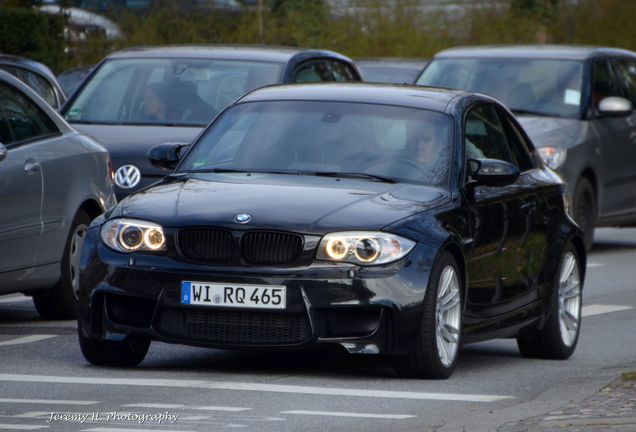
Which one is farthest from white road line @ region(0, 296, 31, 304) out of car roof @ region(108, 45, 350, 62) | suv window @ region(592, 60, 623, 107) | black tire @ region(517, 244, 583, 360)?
suv window @ region(592, 60, 623, 107)

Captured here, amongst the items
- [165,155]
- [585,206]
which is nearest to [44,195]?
[165,155]

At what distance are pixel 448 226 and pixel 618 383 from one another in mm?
1182

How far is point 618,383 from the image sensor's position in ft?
28.8

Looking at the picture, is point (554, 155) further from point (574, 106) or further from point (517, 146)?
point (517, 146)

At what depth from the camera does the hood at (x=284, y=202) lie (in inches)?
348

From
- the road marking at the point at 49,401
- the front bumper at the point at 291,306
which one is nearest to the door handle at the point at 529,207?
the front bumper at the point at 291,306

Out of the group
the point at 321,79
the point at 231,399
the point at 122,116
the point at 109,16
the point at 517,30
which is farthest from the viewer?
the point at 517,30

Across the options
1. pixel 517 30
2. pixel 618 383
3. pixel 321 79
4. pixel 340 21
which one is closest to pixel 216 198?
pixel 618 383

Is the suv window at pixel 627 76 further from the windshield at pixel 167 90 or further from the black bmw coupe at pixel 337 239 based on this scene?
the black bmw coupe at pixel 337 239

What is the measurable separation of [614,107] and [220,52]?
433cm

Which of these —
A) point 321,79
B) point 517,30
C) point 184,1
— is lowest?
point 517,30

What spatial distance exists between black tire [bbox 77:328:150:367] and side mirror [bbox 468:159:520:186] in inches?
78.7

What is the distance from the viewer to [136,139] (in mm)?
14438

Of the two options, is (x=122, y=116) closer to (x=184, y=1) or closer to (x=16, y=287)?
(x=16, y=287)
